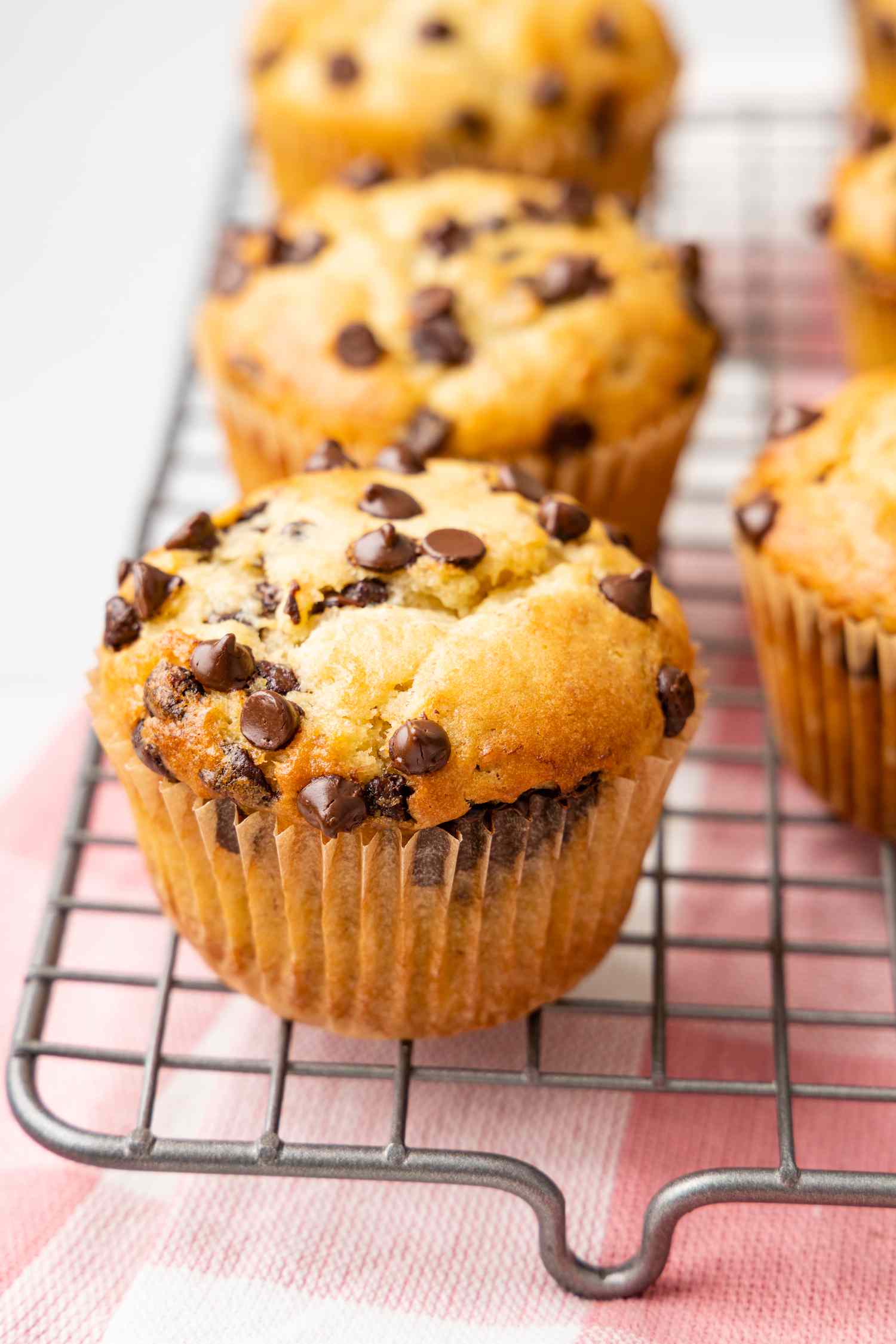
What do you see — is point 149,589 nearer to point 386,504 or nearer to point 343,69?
point 386,504

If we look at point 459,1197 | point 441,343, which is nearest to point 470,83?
point 441,343

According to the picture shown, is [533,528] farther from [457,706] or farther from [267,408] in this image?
[267,408]

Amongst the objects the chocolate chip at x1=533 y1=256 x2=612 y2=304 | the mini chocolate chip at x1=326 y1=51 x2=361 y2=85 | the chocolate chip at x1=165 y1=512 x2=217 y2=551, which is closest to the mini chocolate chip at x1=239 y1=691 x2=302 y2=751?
the chocolate chip at x1=165 y1=512 x2=217 y2=551

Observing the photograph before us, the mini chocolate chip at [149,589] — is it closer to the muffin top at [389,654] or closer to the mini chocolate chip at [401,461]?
the muffin top at [389,654]

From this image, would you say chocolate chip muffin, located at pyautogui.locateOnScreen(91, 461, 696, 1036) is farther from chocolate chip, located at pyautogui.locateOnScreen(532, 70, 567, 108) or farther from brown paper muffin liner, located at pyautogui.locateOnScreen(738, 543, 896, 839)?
chocolate chip, located at pyautogui.locateOnScreen(532, 70, 567, 108)

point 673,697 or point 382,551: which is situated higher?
point 382,551

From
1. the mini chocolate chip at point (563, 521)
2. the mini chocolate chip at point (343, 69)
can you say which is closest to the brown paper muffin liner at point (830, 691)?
the mini chocolate chip at point (563, 521)
